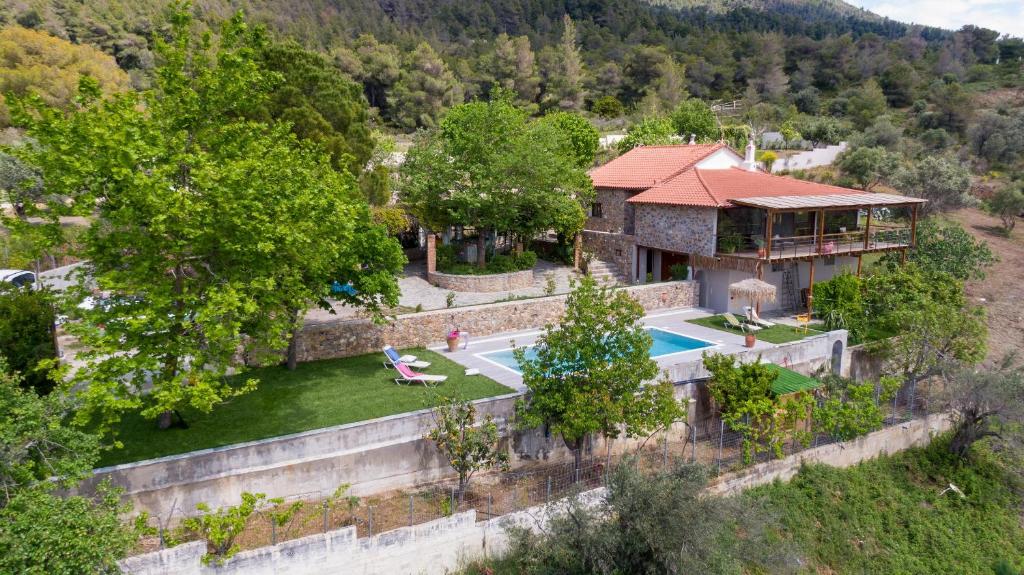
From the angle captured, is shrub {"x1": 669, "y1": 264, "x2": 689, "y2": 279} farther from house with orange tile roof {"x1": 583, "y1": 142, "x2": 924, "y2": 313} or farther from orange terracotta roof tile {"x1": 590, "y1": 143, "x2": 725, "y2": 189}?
orange terracotta roof tile {"x1": 590, "y1": 143, "x2": 725, "y2": 189}

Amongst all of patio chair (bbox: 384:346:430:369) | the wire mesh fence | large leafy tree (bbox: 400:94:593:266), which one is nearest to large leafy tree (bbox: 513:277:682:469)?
the wire mesh fence

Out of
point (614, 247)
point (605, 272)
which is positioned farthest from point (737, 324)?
point (614, 247)

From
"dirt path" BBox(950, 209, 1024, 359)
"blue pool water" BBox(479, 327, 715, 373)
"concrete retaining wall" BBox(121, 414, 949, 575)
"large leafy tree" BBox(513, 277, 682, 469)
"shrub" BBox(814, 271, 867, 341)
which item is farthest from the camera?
"dirt path" BBox(950, 209, 1024, 359)

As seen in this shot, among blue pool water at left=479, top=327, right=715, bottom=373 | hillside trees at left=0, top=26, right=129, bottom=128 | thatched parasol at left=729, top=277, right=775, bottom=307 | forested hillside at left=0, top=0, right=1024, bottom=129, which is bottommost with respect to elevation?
blue pool water at left=479, top=327, right=715, bottom=373

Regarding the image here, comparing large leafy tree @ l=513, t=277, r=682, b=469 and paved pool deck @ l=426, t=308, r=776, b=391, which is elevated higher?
large leafy tree @ l=513, t=277, r=682, b=469

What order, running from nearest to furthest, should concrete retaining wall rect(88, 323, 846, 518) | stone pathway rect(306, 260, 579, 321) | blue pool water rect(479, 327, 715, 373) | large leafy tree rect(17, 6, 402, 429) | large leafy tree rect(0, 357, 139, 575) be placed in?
large leafy tree rect(0, 357, 139, 575) → large leafy tree rect(17, 6, 402, 429) → concrete retaining wall rect(88, 323, 846, 518) → blue pool water rect(479, 327, 715, 373) → stone pathway rect(306, 260, 579, 321)

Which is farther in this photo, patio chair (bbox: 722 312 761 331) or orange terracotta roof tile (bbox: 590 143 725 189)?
orange terracotta roof tile (bbox: 590 143 725 189)
